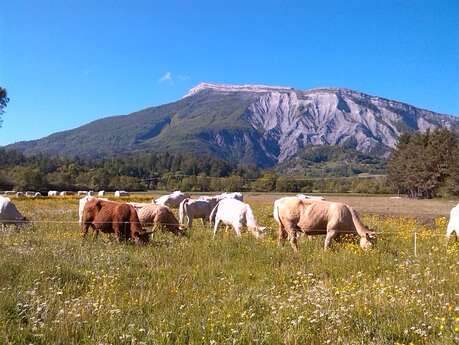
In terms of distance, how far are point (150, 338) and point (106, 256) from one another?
20.7 feet

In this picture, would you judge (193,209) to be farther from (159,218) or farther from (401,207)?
(401,207)

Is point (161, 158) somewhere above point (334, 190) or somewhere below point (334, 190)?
above

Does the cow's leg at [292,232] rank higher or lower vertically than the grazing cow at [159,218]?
lower

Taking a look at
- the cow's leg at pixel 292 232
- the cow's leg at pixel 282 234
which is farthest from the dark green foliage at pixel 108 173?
the cow's leg at pixel 292 232

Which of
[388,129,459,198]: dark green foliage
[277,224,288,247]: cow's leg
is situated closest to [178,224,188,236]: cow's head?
[277,224,288,247]: cow's leg

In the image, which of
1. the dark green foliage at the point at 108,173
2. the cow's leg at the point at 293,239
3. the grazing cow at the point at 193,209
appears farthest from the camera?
the dark green foliage at the point at 108,173

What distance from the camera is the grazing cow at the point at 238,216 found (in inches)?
731

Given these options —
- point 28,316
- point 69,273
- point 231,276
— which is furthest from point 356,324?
point 69,273

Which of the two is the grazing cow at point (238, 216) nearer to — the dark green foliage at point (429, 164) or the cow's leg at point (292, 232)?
the cow's leg at point (292, 232)

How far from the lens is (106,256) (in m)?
12.5

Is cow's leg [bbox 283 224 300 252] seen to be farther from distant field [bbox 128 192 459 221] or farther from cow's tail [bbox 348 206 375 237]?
distant field [bbox 128 192 459 221]

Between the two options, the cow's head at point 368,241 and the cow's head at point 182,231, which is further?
the cow's head at point 182,231

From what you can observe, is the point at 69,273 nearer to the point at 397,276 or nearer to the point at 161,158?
the point at 397,276

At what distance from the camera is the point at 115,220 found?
1673 centimetres
